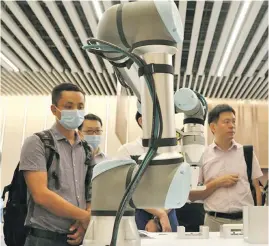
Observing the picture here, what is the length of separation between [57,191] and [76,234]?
19cm

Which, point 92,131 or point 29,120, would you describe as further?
point 29,120

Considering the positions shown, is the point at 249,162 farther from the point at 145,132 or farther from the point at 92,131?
the point at 145,132

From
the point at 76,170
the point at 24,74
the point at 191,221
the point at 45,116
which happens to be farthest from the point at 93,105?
the point at 76,170

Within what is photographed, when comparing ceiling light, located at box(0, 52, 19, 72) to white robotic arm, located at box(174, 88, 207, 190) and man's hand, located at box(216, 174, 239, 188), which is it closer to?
man's hand, located at box(216, 174, 239, 188)

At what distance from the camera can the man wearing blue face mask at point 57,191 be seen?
135 centimetres

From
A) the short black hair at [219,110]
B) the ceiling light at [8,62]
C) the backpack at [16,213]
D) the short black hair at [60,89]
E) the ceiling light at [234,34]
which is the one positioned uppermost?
the ceiling light at [234,34]

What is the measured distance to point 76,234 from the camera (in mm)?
1393

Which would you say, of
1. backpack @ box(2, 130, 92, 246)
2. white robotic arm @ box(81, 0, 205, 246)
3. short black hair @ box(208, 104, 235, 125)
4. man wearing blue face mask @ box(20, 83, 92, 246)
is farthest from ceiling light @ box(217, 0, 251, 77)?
white robotic arm @ box(81, 0, 205, 246)

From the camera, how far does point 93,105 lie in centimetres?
759

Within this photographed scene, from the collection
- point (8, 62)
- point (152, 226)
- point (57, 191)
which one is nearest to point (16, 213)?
point (57, 191)

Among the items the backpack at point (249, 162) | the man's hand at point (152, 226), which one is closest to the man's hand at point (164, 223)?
the man's hand at point (152, 226)

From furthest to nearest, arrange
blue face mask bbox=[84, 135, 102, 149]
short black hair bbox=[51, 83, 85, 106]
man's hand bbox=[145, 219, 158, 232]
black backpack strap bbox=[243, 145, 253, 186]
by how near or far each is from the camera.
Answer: blue face mask bbox=[84, 135, 102, 149]
black backpack strap bbox=[243, 145, 253, 186]
man's hand bbox=[145, 219, 158, 232]
short black hair bbox=[51, 83, 85, 106]

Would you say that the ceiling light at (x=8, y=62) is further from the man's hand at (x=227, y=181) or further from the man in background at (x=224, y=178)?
the man's hand at (x=227, y=181)

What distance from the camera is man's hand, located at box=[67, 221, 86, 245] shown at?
1.39m
